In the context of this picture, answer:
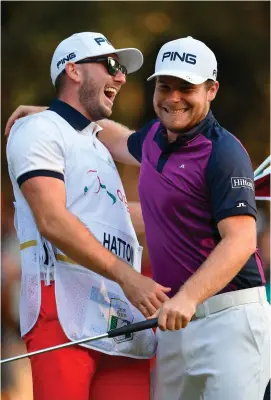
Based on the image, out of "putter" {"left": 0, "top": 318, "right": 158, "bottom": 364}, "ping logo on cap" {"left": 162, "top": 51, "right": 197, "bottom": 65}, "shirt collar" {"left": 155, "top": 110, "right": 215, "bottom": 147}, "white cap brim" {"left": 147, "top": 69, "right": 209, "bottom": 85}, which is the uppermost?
"ping logo on cap" {"left": 162, "top": 51, "right": 197, "bottom": 65}

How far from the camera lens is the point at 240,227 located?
12.2 ft

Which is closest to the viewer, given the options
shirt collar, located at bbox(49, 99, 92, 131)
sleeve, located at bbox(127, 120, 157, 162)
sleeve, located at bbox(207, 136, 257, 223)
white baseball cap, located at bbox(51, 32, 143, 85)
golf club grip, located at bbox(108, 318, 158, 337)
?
golf club grip, located at bbox(108, 318, 158, 337)

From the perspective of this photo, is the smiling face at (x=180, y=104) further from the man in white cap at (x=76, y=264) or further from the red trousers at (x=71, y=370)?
the red trousers at (x=71, y=370)

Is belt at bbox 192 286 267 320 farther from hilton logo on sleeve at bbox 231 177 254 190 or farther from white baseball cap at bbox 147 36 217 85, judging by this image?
white baseball cap at bbox 147 36 217 85

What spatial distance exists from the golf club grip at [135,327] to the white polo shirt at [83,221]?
0.23 metres

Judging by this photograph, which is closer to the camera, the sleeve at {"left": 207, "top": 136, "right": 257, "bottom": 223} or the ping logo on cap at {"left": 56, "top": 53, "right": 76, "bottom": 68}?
the sleeve at {"left": 207, "top": 136, "right": 257, "bottom": 223}

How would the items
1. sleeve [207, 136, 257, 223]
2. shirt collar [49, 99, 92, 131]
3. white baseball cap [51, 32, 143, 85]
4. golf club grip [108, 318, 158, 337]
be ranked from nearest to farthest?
golf club grip [108, 318, 158, 337], sleeve [207, 136, 257, 223], shirt collar [49, 99, 92, 131], white baseball cap [51, 32, 143, 85]

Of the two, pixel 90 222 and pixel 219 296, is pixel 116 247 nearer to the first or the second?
pixel 90 222

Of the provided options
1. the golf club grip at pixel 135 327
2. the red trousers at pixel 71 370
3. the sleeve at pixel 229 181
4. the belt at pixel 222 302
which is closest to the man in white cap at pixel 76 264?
the red trousers at pixel 71 370

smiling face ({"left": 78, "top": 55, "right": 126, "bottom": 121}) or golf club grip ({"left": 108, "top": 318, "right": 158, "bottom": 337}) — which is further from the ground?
smiling face ({"left": 78, "top": 55, "right": 126, "bottom": 121})

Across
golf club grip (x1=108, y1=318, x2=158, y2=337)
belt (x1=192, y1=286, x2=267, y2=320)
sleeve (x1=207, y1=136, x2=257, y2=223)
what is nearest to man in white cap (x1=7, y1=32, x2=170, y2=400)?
golf club grip (x1=108, y1=318, x2=158, y2=337)

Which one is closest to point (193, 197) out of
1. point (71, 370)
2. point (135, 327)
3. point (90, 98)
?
point (135, 327)

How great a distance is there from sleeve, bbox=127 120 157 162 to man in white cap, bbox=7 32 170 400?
0.98 feet

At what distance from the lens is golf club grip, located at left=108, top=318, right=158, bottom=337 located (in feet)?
11.8
